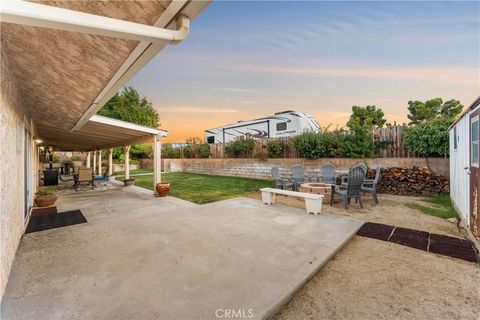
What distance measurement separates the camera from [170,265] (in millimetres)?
2588

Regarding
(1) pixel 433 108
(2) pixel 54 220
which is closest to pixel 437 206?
(2) pixel 54 220

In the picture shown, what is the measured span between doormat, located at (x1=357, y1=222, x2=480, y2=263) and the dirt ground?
0.68 feet

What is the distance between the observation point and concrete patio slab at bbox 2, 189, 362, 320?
73.5 inches

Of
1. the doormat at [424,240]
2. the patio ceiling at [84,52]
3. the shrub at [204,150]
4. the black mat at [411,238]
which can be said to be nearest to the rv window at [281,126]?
the shrub at [204,150]

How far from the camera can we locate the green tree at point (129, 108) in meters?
23.1

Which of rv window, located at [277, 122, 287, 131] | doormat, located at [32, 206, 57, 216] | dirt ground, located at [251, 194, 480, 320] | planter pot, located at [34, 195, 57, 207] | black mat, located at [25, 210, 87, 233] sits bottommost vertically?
dirt ground, located at [251, 194, 480, 320]

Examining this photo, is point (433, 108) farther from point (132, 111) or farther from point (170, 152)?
point (132, 111)

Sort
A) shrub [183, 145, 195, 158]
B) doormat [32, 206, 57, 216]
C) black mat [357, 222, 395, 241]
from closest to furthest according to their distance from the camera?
black mat [357, 222, 395, 241] → doormat [32, 206, 57, 216] → shrub [183, 145, 195, 158]

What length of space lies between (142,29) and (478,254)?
4.99 metres

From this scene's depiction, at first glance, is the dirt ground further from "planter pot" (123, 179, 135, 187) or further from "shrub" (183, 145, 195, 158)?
"shrub" (183, 145, 195, 158)

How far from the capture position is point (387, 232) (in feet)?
12.7

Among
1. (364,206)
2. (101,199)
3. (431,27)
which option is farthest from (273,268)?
(431,27)

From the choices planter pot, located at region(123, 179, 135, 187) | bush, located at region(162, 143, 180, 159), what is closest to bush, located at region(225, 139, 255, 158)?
planter pot, located at region(123, 179, 135, 187)

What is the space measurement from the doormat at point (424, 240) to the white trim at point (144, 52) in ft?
14.2
